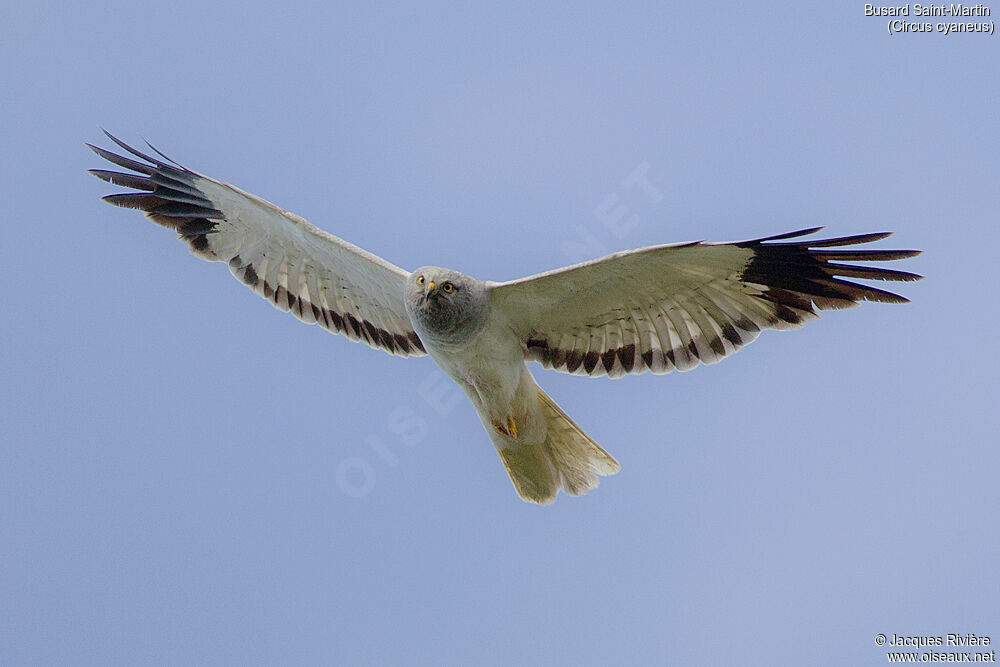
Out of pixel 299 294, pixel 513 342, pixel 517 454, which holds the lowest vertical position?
pixel 517 454

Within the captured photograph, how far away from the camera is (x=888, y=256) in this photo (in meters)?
7.41

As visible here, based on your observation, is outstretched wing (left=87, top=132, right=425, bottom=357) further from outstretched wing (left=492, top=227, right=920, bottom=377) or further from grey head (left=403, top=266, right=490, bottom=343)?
outstretched wing (left=492, top=227, right=920, bottom=377)

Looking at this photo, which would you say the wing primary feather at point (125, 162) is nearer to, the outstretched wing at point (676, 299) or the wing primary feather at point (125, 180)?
the wing primary feather at point (125, 180)

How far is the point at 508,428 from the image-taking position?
8.84 m

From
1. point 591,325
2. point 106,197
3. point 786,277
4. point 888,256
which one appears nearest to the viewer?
point 888,256

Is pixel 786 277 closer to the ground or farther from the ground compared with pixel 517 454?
farther from the ground

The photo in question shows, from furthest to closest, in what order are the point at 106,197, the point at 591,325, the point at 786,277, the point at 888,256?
the point at 106,197 < the point at 591,325 < the point at 786,277 < the point at 888,256

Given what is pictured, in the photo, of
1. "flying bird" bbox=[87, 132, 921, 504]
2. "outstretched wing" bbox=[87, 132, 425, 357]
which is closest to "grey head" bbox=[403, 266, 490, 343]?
"flying bird" bbox=[87, 132, 921, 504]

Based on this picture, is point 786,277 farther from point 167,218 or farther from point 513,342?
point 167,218

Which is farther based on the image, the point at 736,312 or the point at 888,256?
the point at 736,312

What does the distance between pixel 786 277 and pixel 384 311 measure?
12.1 feet

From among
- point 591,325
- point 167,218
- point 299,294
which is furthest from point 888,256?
point 167,218

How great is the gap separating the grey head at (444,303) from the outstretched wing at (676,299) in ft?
0.89

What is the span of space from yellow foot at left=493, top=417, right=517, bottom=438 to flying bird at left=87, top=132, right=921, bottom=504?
0.06 feet
